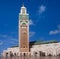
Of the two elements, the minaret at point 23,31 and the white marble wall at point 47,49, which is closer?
the white marble wall at point 47,49

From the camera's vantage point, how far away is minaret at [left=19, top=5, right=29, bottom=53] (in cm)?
4597

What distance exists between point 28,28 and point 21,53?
12.1 feet

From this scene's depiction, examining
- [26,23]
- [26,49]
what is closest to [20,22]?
[26,23]

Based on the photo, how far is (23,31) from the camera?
4619 cm

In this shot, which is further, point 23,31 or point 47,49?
point 23,31

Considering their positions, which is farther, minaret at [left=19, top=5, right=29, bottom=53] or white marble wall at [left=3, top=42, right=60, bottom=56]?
minaret at [left=19, top=5, right=29, bottom=53]

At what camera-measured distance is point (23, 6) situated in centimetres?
4750

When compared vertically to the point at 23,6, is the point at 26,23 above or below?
below

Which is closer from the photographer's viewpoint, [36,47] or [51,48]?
[51,48]

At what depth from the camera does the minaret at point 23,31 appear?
4597 cm

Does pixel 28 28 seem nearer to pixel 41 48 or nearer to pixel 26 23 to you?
pixel 26 23

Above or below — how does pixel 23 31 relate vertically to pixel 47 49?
above

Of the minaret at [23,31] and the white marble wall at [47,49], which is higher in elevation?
the minaret at [23,31]

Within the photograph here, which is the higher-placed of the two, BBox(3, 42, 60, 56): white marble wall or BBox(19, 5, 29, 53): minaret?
BBox(19, 5, 29, 53): minaret
